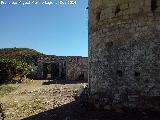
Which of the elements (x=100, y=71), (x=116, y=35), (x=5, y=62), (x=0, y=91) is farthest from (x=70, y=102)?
(x=5, y=62)

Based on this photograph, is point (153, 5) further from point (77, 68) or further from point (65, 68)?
point (65, 68)

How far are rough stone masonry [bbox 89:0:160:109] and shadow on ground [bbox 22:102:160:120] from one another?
1.15 ft

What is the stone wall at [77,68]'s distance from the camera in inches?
1130

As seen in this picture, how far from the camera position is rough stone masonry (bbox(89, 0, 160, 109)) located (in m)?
10.6

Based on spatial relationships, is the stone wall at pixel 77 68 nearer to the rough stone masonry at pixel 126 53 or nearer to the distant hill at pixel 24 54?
the distant hill at pixel 24 54

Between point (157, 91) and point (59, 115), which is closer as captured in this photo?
point (157, 91)

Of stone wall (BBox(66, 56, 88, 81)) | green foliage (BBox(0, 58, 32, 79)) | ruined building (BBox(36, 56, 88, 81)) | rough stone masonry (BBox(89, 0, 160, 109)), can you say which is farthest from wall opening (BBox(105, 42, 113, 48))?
stone wall (BBox(66, 56, 88, 81))

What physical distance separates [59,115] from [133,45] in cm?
343

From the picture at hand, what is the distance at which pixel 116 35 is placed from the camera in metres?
11.7

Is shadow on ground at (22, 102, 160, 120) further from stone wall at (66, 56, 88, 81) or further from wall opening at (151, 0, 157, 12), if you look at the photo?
stone wall at (66, 56, 88, 81)

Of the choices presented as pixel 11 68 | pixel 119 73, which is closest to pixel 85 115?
pixel 119 73

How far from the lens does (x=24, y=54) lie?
40500mm

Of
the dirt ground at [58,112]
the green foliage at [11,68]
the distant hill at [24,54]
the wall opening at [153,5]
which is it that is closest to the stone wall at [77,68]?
the green foliage at [11,68]

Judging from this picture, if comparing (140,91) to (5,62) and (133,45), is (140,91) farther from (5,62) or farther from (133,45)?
(5,62)
